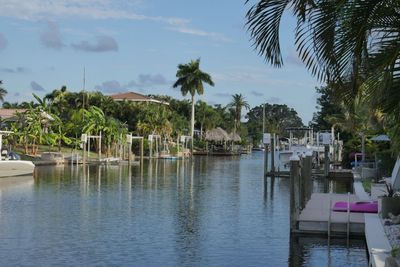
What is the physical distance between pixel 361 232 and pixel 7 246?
1027 cm

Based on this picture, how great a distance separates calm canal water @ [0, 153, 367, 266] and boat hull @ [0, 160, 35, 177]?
23.7ft

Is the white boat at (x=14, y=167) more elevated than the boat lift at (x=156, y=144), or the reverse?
the boat lift at (x=156, y=144)

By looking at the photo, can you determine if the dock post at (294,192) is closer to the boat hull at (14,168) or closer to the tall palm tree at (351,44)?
the tall palm tree at (351,44)

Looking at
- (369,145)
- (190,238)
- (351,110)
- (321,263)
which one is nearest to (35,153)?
(369,145)

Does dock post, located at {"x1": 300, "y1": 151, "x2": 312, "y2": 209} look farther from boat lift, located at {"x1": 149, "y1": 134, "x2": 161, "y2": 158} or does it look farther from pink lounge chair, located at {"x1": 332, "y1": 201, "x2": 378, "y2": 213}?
boat lift, located at {"x1": 149, "y1": 134, "x2": 161, "y2": 158}

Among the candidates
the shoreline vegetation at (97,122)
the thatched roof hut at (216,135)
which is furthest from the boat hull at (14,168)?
the thatched roof hut at (216,135)

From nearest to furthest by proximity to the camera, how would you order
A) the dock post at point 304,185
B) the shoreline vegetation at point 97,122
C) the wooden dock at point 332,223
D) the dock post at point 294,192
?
the wooden dock at point 332,223
the dock post at point 294,192
the dock post at point 304,185
the shoreline vegetation at point 97,122

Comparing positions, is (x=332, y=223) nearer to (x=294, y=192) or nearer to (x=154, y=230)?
(x=294, y=192)

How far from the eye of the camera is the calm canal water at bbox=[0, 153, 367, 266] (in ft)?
54.6

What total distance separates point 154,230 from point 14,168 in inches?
985

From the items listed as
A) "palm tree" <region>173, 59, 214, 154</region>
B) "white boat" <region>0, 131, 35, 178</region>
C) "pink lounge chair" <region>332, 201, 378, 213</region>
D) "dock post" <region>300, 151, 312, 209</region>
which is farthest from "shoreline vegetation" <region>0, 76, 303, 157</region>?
"pink lounge chair" <region>332, 201, 378, 213</region>

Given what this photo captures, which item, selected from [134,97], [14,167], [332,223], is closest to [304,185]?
[332,223]

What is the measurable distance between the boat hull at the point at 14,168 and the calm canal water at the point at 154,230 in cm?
722

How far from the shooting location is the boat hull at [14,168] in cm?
4269
